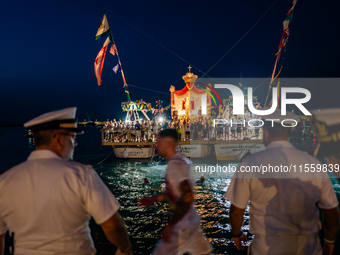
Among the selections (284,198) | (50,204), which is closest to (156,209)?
(284,198)

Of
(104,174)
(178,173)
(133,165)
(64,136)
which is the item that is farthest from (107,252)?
(133,165)

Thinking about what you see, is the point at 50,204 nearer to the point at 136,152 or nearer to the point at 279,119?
the point at 279,119

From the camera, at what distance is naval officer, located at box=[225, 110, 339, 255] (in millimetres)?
2078

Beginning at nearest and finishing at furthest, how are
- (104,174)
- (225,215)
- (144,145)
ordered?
(225,215) < (104,174) < (144,145)

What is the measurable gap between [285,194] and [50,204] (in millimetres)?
2139

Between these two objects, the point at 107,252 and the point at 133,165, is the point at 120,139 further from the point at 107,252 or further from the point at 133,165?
the point at 107,252

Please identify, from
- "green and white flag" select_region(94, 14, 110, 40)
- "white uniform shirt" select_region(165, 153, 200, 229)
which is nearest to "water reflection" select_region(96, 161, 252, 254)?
"white uniform shirt" select_region(165, 153, 200, 229)

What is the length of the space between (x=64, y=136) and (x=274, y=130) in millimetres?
2137

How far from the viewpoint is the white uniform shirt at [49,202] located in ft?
5.18

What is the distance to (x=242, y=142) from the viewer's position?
16641 millimetres

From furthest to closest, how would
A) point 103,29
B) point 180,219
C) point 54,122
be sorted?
point 103,29, point 180,219, point 54,122

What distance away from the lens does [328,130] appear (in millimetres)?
2143

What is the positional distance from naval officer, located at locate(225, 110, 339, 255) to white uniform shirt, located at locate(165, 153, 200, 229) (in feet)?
2.42

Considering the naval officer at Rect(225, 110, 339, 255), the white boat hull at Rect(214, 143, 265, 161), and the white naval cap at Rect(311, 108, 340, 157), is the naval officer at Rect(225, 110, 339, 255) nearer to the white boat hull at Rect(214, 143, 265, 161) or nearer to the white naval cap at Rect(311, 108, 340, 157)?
the white naval cap at Rect(311, 108, 340, 157)
